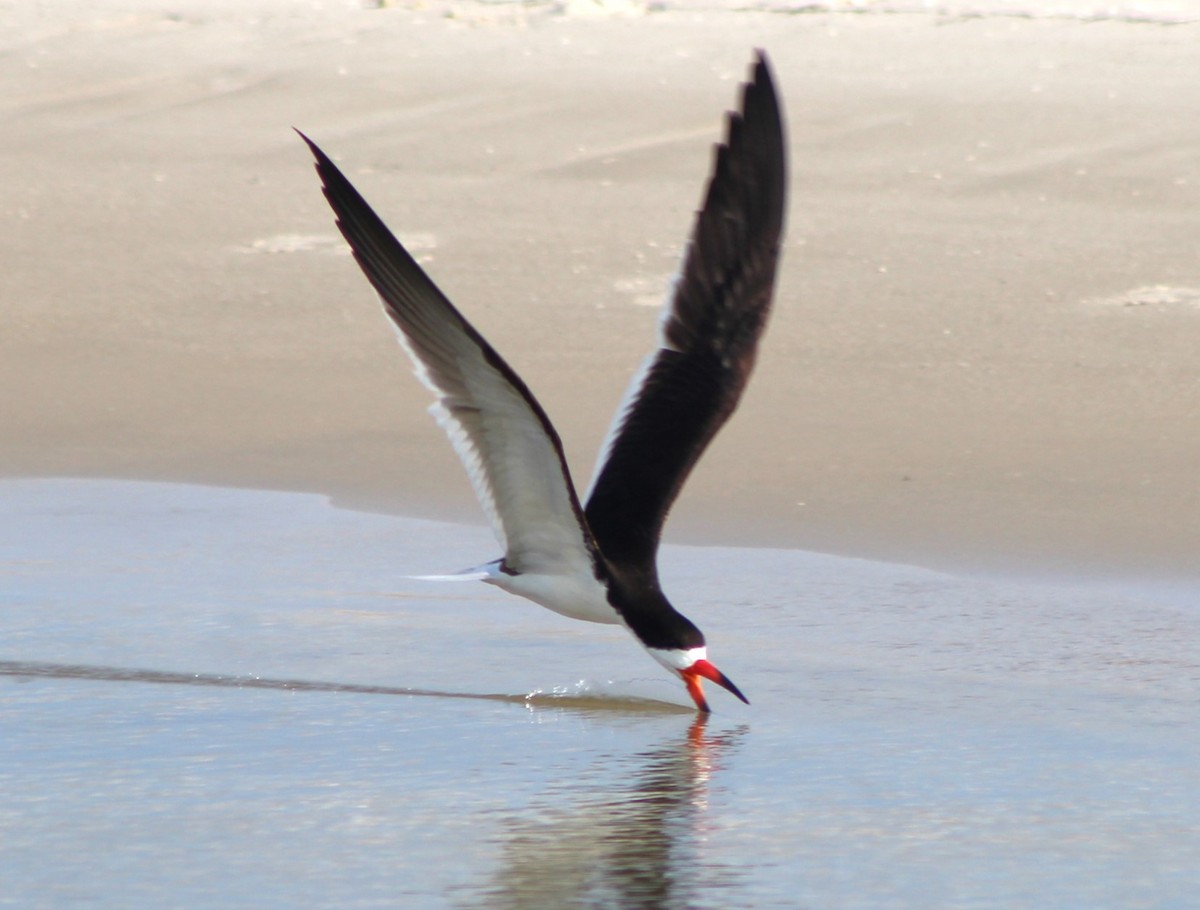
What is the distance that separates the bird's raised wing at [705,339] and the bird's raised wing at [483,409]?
10.1 inches

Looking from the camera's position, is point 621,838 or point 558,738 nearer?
point 621,838

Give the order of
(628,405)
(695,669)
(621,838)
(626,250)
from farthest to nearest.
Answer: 1. (626,250)
2. (628,405)
3. (695,669)
4. (621,838)

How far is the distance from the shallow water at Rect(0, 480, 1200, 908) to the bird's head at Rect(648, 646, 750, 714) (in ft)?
0.16

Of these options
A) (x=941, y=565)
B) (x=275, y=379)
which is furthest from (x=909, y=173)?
(x=941, y=565)

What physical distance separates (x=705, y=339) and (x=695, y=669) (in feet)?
3.28

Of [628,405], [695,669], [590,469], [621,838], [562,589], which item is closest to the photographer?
[621,838]

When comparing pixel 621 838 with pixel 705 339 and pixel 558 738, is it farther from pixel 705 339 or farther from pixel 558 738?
pixel 705 339

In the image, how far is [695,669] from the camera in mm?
4266

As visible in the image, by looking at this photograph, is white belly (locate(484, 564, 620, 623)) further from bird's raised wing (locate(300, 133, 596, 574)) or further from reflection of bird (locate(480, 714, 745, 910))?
reflection of bird (locate(480, 714, 745, 910))

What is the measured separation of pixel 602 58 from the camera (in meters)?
10.7

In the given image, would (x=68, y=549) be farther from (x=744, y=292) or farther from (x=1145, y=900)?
(x=1145, y=900)

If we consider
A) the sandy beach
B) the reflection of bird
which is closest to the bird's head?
the reflection of bird

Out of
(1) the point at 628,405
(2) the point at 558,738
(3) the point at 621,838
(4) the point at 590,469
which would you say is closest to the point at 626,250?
(4) the point at 590,469

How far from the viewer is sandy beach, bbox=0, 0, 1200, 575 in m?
6.10
